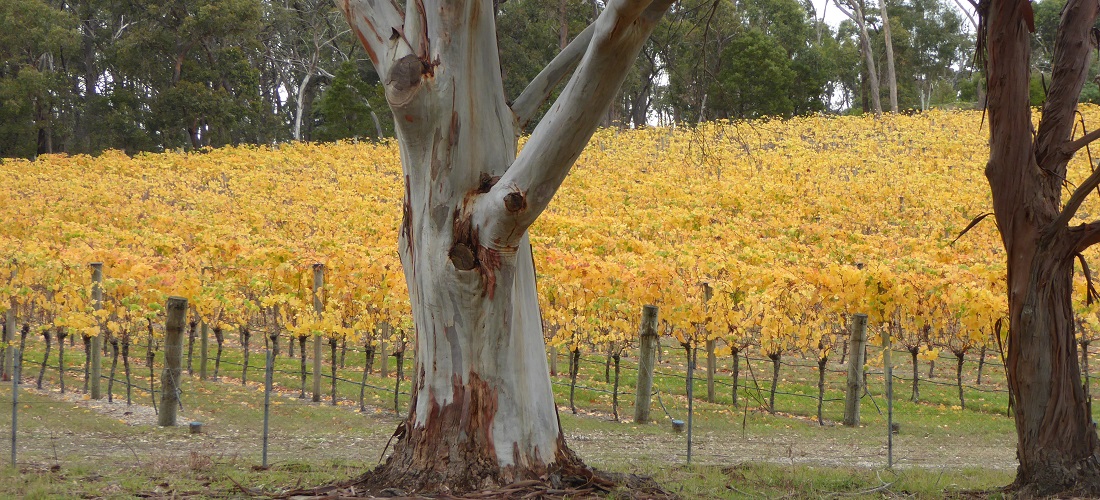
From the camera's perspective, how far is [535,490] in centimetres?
517

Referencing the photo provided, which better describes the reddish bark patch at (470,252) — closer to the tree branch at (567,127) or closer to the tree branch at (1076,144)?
the tree branch at (567,127)

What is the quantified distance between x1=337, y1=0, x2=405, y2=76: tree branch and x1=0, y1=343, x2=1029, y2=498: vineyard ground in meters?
2.68

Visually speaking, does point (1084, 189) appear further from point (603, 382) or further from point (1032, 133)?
point (603, 382)

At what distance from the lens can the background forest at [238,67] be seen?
36938 mm

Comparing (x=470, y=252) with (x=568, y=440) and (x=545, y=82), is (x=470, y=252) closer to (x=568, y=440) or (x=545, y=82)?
(x=545, y=82)

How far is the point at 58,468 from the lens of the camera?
671cm

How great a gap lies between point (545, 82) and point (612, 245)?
34.5 feet

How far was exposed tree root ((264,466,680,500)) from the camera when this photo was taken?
507 centimetres

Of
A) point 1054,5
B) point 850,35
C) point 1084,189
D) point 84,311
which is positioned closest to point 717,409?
point 1084,189

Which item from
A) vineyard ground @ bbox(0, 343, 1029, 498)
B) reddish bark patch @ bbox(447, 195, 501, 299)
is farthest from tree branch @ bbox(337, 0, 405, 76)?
vineyard ground @ bbox(0, 343, 1029, 498)

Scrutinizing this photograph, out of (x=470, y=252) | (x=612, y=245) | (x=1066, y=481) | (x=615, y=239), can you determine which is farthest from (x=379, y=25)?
(x=615, y=239)

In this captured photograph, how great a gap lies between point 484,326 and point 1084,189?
348cm

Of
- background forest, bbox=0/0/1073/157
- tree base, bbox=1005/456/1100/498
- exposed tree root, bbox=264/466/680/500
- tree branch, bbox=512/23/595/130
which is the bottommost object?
exposed tree root, bbox=264/466/680/500

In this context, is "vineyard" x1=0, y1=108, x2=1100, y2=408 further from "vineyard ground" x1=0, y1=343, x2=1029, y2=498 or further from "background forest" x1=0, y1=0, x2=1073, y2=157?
"background forest" x1=0, y1=0, x2=1073, y2=157
